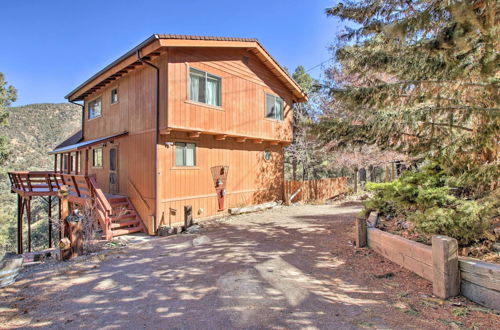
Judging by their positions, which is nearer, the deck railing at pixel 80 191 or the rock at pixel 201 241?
the rock at pixel 201 241

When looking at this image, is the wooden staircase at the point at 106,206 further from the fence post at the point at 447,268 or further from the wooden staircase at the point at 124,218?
the fence post at the point at 447,268

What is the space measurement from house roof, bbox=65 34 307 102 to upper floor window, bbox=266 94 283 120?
113 centimetres

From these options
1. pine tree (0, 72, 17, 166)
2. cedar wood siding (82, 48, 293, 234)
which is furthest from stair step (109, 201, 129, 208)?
pine tree (0, 72, 17, 166)

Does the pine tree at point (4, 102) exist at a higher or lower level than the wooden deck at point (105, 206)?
higher

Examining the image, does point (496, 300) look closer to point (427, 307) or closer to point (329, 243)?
point (427, 307)

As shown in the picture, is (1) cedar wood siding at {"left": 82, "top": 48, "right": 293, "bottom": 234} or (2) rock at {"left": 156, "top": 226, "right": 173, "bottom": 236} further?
(1) cedar wood siding at {"left": 82, "top": 48, "right": 293, "bottom": 234}

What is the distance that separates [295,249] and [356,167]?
11648 mm

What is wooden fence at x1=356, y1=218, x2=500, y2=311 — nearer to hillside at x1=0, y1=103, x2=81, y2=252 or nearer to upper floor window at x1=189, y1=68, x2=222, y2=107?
upper floor window at x1=189, y1=68, x2=222, y2=107

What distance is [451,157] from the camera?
409cm

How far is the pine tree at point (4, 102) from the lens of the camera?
17.1m

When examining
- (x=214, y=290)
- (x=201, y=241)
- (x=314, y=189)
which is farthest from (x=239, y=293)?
(x=314, y=189)

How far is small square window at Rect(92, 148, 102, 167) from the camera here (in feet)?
38.4

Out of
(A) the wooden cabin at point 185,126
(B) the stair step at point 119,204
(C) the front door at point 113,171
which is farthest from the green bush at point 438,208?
(C) the front door at point 113,171

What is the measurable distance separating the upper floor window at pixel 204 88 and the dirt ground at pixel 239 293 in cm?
532
